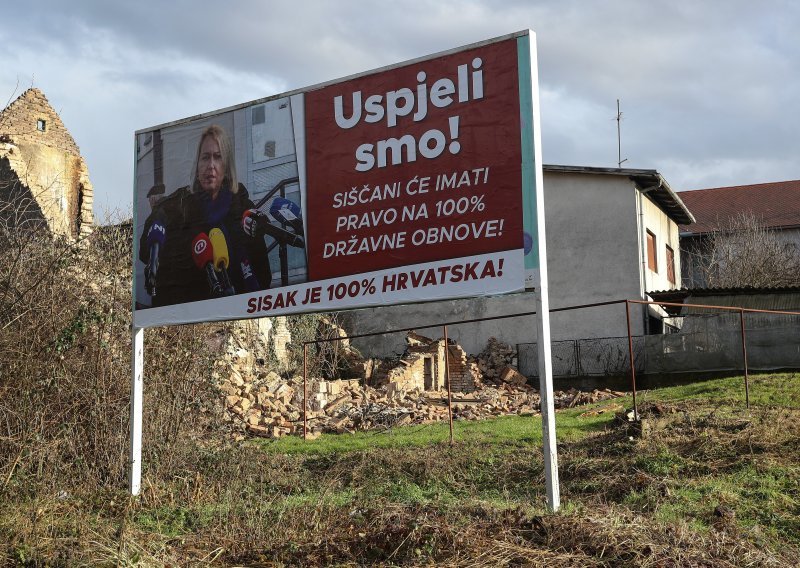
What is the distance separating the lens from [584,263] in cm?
2805

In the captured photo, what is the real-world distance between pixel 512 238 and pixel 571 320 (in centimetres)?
2061

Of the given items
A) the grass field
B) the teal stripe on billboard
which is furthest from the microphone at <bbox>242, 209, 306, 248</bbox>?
the grass field

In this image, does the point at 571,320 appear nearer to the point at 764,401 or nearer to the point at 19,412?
the point at 764,401

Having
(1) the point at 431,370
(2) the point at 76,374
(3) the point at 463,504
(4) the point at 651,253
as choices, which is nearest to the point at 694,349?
(4) the point at 651,253

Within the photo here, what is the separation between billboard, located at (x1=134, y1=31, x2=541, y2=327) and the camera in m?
7.79

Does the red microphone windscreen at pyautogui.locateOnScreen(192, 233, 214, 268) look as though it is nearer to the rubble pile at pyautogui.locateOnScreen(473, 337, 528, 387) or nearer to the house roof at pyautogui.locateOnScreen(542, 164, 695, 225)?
the rubble pile at pyautogui.locateOnScreen(473, 337, 528, 387)

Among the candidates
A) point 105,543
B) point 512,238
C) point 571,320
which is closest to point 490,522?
point 512,238

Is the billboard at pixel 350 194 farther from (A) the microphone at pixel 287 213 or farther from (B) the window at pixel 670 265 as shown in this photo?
→ (B) the window at pixel 670 265

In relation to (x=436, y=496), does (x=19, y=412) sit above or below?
above

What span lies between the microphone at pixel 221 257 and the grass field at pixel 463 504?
2.30 metres

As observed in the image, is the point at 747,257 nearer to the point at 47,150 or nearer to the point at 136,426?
the point at 47,150

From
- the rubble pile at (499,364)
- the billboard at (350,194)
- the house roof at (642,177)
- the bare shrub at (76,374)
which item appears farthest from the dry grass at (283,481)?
the house roof at (642,177)

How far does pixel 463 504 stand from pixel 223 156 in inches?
188

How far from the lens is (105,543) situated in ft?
21.7
